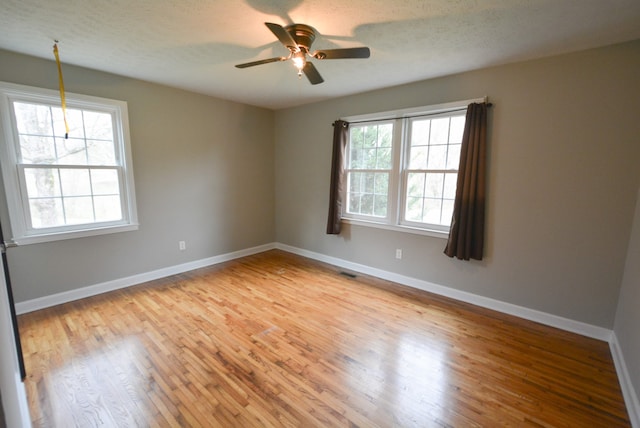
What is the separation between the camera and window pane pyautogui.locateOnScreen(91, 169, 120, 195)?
3068 mm

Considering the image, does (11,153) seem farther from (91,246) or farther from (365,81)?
(365,81)

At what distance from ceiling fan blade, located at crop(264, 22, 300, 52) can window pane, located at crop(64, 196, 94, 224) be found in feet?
9.29

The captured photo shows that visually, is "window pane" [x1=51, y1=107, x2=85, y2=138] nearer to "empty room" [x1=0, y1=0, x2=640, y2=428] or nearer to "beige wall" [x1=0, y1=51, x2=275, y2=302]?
"empty room" [x1=0, y1=0, x2=640, y2=428]

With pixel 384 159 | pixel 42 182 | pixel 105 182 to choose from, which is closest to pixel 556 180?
pixel 384 159

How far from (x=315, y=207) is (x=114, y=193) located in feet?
8.72

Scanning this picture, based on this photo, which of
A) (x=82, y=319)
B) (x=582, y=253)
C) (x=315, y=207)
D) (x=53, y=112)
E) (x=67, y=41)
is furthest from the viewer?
(x=315, y=207)

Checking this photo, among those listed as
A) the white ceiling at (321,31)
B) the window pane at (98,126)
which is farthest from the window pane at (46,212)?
the white ceiling at (321,31)

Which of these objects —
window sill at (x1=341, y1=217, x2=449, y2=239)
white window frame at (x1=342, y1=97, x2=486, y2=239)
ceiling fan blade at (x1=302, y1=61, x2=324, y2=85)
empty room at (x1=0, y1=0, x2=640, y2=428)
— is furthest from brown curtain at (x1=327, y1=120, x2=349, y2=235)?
ceiling fan blade at (x1=302, y1=61, x2=324, y2=85)

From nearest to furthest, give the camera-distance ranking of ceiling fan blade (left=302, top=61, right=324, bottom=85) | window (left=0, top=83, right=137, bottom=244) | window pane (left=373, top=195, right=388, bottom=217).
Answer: ceiling fan blade (left=302, top=61, right=324, bottom=85) < window (left=0, top=83, right=137, bottom=244) < window pane (left=373, top=195, right=388, bottom=217)

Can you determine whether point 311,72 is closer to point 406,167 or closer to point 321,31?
point 321,31

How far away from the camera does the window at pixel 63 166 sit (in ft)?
8.44

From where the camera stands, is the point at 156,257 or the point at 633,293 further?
the point at 156,257

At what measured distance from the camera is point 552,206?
2516 millimetres

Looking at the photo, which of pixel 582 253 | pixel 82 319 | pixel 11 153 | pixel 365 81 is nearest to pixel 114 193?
pixel 11 153
